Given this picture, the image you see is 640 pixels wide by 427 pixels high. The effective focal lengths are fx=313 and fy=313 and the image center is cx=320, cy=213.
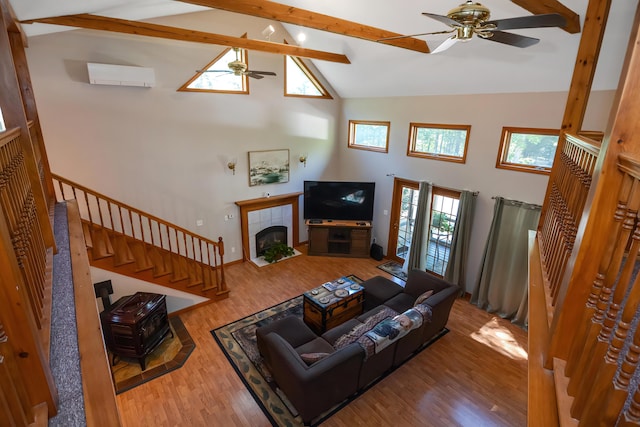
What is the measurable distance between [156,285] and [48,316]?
362cm

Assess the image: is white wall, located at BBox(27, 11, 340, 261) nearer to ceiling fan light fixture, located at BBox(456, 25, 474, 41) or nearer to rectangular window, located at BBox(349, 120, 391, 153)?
rectangular window, located at BBox(349, 120, 391, 153)

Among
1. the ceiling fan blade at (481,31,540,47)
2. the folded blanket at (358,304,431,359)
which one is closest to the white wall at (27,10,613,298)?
the ceiling fan blade at (481,31,540,47)

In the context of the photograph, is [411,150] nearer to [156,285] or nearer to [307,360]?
[307,360]

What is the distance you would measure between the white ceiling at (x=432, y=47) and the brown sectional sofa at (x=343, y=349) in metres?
3.29

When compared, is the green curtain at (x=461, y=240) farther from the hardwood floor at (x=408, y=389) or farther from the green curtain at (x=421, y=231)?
the hardwood floor at (x=408, y=389)

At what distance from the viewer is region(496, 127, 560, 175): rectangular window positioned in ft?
15.8

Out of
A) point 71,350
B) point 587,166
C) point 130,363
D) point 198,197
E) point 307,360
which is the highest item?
point 587,166

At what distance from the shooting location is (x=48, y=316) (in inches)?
66.6

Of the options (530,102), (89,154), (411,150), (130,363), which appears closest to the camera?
(130,363)

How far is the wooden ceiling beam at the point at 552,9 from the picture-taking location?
107 inches

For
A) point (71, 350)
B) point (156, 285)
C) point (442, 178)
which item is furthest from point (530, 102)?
point (156, 285)

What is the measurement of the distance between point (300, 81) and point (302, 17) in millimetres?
3912

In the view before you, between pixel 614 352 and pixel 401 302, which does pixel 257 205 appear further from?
pixel 614 352

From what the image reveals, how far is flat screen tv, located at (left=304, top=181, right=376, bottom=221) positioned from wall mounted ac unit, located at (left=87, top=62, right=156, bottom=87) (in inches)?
146
